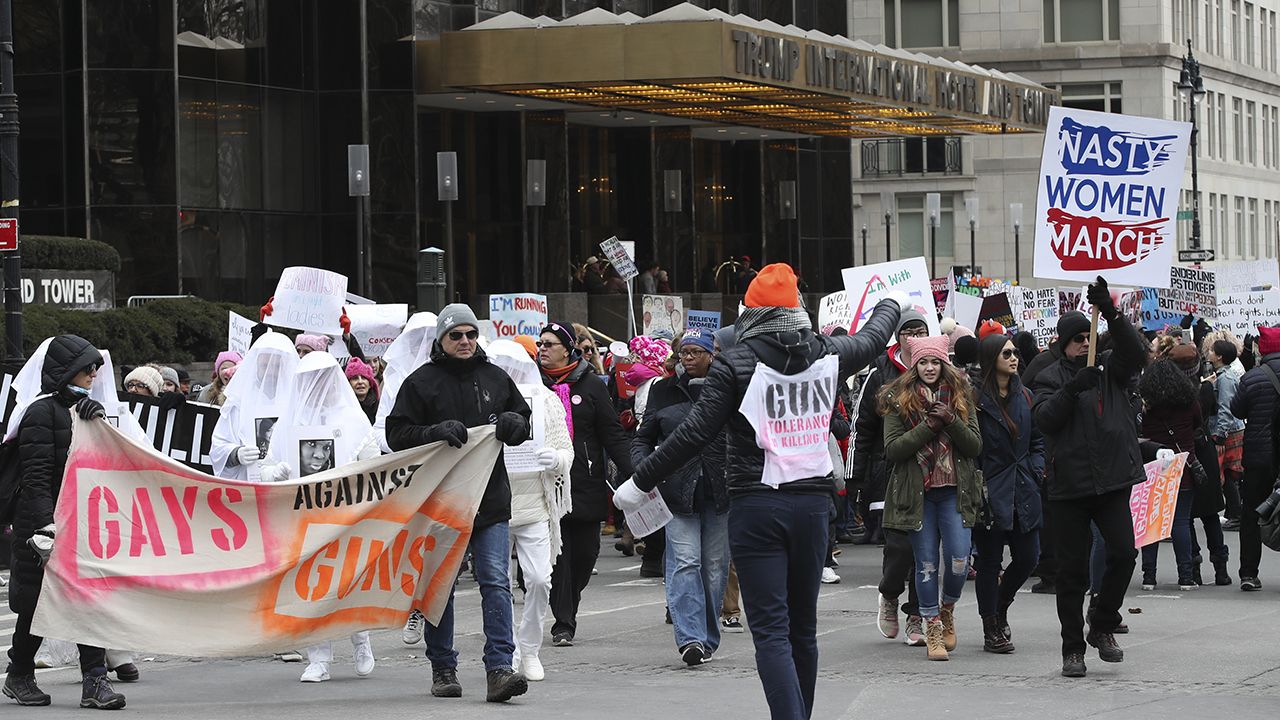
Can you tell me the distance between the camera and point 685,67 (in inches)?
1246

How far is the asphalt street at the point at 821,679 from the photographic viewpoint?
28.8 ft

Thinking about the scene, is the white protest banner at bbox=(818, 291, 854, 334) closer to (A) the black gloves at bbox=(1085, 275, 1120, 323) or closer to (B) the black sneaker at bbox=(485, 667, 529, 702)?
(A) the black gloves at bbox=(1085, 275, 1120, 323)

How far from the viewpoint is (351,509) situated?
30.8 feet

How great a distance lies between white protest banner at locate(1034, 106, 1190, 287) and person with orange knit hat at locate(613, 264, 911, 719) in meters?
3.05

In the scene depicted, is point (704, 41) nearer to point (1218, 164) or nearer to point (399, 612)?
point (399, 612)

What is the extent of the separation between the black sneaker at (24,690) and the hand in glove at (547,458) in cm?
275

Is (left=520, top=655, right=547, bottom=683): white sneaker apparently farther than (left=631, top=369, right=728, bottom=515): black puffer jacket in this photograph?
No

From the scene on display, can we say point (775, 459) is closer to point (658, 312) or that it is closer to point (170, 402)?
point (170, 402)

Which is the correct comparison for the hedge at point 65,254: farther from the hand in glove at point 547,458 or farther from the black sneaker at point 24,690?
the hand in glove at point 547,458

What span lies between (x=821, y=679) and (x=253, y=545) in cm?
301

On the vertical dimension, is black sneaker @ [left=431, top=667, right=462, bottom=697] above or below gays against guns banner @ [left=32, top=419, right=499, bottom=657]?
below

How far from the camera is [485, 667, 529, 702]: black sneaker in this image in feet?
29.3

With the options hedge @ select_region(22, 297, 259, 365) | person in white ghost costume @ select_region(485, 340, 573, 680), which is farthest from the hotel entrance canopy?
person in white ghost costume @ select_region(485, 340, 573, 680)

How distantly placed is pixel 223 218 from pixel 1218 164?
44336 mm
